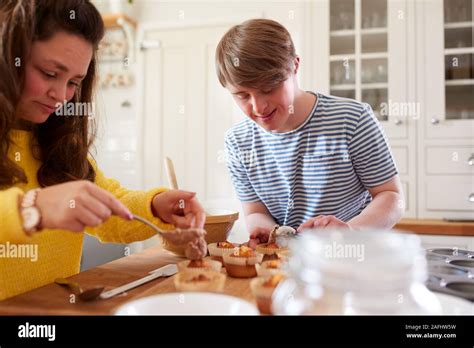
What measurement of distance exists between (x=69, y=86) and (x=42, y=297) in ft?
1.55

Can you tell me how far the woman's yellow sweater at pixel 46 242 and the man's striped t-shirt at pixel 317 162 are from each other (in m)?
0.47

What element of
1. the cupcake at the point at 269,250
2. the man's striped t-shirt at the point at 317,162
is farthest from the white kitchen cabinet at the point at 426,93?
the cupcake at the point at 269,250

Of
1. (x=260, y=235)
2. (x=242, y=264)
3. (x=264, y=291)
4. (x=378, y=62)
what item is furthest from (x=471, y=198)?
(x=264, y=291)

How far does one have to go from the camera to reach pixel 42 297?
0.81m

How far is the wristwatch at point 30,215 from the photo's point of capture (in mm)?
660

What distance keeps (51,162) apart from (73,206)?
0.45 m

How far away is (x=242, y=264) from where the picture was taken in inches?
37.1

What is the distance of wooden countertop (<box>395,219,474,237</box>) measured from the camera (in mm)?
2289

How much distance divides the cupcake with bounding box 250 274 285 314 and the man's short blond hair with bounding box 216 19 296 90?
1.99 ft

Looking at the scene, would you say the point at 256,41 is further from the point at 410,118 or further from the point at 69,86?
the point at 410,118

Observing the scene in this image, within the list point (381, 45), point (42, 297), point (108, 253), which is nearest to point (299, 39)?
point (381, 45)

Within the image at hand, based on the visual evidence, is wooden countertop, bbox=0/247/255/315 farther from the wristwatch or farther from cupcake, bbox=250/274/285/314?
the wristwatch

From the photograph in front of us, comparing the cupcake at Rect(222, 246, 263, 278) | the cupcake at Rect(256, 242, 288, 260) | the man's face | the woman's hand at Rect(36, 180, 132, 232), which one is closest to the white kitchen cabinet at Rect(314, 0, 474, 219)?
the man's face

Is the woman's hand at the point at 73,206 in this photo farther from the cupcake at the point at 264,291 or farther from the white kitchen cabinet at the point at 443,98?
the white kitchen cabinet at the point at 443,98
